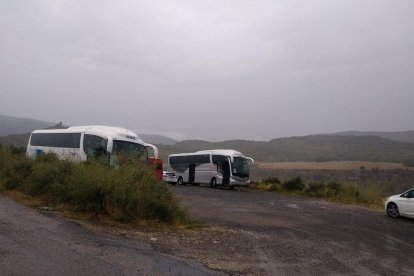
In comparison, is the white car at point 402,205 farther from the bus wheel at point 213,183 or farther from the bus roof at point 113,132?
the bus wheel at point 213,183

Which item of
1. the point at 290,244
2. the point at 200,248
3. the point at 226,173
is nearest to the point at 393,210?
the point at 290,244

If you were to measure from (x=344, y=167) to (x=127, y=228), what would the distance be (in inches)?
2162

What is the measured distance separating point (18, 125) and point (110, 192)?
138281 mm

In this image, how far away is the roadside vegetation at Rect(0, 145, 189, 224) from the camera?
13.1 meters

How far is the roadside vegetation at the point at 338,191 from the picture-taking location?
96.9 feet

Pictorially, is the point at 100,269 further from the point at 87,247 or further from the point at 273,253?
the point at 273,253

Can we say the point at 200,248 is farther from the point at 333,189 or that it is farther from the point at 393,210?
the point at 333,189

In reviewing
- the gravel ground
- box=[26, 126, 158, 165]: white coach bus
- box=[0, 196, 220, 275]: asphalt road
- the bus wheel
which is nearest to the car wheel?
the gravel ground

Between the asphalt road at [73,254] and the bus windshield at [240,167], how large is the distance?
26.1m

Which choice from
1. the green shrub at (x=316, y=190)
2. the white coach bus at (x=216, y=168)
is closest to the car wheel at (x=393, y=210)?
the green shrub at (x=316, y=190)

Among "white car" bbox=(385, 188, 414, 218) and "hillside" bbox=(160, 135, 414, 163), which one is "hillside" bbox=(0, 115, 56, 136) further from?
"white car" bbox=(385, 188, 414, 218)

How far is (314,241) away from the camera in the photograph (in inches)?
479

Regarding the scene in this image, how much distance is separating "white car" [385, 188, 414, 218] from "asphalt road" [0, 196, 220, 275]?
43.1ft

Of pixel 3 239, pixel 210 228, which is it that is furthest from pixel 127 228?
pixel 3 239
